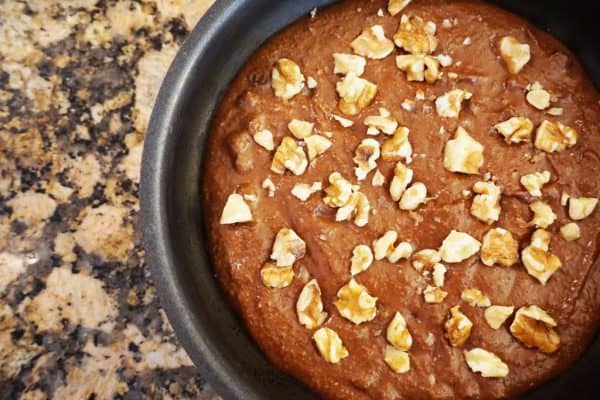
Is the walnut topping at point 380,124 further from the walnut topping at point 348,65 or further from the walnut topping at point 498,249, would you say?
the walnut topping at point 498,249

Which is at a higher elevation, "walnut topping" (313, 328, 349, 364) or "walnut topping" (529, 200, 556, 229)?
"walnut topping" (529, 200, 556, 229)

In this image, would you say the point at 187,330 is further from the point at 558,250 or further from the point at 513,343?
the point at 558,250

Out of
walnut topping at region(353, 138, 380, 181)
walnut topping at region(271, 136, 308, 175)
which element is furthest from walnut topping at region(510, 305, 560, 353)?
walnut topping at region(271, 136, 308, 175)

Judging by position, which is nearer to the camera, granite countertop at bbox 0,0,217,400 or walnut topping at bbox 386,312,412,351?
walnut topping at bbox 386,312,412,351

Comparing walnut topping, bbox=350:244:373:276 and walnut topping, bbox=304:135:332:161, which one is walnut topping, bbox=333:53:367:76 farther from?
walnut topping, bbox=350:244:373:276

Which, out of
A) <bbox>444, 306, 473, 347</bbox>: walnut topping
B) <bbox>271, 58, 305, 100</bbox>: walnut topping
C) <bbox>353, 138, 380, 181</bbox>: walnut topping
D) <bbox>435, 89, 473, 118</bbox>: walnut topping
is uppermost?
<bbox>271, 58, 305, 100</bbox>: walnut topping

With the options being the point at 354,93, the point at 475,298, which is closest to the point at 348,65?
the point at 354,93

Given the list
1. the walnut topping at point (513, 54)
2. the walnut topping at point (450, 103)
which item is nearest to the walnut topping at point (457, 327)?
the walnut topping at point (450, 103)
